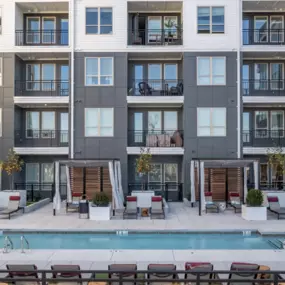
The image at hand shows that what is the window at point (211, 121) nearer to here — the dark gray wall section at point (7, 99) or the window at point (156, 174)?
the window at point (156, 174)

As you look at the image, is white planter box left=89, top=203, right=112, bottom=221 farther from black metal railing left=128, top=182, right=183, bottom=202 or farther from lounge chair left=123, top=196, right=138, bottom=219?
black metal railing left=128, top=182, right=183, bottom=202

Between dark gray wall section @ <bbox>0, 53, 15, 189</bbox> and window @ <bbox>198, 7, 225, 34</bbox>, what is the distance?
11.6 metres

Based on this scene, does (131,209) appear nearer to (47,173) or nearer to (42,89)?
(47,173)

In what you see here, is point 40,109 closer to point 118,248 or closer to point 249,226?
point 118,248

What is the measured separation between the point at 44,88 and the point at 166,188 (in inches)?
401

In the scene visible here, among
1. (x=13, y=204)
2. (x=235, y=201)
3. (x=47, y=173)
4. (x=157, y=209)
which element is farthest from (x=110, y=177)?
(x=235, y=201)

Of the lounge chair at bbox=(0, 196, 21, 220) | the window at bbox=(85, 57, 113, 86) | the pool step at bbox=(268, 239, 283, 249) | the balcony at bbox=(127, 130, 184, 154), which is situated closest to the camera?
the pool step at bbox=(268, 239, 283, 249)

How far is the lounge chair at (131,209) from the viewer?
15711 millimetres

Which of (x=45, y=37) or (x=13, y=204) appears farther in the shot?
(x=45, y=37)

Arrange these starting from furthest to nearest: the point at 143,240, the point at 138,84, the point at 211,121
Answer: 1. the point at 138,84
2. the point at 211,121
3. the point at 143,240

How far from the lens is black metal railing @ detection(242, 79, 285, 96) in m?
21.7

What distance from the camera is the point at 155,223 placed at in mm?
14617

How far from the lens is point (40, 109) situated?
22188 millimetres

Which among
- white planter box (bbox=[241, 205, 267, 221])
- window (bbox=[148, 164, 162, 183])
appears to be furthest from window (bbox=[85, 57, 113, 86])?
white planter box (bbox=[241, 205, 267, 221])
